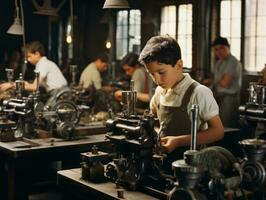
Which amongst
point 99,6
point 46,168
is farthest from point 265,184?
point 99,6

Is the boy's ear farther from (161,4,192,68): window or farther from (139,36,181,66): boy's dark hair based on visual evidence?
(161,4,192,68): window

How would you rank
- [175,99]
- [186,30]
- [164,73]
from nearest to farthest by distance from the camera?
1. [164,73]
2. [175,99]
3. [186,30]

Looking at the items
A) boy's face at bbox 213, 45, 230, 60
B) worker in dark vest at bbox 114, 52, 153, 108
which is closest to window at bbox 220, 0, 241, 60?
boy's face at bbox 213, 45, 230, 60

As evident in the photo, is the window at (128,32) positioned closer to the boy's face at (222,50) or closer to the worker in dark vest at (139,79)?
the boy's face at (222,50)

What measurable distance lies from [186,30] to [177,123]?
622cm

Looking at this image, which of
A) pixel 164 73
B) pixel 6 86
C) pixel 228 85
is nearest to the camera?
pixel 164 73

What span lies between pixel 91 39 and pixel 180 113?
8.87 m

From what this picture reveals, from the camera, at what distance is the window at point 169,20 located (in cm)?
918

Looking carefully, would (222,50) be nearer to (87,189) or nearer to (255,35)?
(255,35)

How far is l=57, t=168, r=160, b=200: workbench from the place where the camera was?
8.24ft

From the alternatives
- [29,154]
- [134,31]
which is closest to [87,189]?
[29,154]

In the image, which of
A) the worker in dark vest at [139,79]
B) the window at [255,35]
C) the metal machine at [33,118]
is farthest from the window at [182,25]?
the metal machine at [33,118]

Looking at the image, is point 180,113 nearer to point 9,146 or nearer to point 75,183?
point 75,183

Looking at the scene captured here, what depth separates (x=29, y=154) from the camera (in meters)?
3.97
